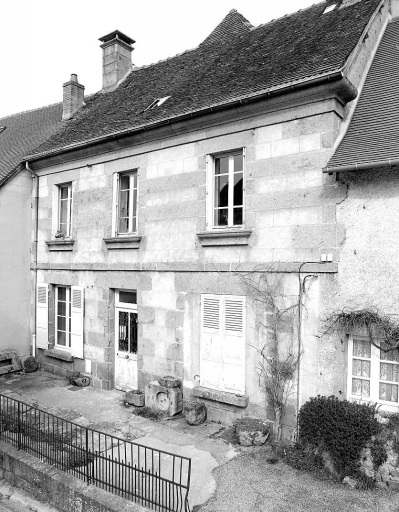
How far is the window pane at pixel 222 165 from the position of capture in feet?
26.9

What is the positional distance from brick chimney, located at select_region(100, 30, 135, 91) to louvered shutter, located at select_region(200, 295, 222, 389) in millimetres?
8939

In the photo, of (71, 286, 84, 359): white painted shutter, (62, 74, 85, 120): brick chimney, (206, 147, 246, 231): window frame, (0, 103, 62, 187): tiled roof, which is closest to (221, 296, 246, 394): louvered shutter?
(206, 147, 246, 231): window frame

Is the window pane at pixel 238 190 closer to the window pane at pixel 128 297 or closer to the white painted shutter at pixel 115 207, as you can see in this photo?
the white painted shutter at pixel 115 207

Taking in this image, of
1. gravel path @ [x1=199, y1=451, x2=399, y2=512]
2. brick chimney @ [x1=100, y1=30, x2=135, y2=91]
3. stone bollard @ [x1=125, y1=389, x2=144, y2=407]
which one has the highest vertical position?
brick chimney @ [x1=100, y1=30, x2=135, y2=91]

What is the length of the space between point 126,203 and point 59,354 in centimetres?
444

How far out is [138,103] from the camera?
11055mm

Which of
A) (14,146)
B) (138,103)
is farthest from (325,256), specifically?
(14,146)

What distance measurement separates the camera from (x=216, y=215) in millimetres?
8234

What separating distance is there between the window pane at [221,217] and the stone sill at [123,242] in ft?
6.41

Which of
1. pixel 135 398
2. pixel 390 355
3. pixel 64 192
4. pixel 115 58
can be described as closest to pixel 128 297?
pixel 135 398

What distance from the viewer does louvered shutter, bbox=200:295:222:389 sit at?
7.96 m

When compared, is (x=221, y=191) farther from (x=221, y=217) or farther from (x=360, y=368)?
(x=360, y=368)

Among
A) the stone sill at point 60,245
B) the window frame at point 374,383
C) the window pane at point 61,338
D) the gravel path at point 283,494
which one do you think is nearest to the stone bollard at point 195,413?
the gravel path at point 283,494

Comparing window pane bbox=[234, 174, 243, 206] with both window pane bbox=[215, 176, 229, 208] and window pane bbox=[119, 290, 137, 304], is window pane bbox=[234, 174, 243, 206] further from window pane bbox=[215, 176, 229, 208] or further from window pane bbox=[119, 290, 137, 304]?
window pane bbox=[119, 290, 137, 304]
